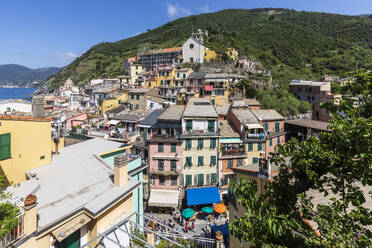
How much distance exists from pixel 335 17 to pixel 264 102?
651ft

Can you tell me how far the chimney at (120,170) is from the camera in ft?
34.7

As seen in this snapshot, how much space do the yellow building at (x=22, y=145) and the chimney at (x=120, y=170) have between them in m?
5.35

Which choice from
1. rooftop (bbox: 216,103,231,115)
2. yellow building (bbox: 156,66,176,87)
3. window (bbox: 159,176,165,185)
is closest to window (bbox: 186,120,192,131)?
window (bbox: 159,176,165,185)

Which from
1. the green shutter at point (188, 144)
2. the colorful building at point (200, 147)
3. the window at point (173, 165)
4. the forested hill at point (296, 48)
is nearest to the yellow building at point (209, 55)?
the forested hill at point (296, 48)

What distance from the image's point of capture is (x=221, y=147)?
2902 cm

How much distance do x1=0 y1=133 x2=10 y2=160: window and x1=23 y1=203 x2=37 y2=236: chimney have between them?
5.78 metres

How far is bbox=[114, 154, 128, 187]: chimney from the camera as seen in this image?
10579 mm

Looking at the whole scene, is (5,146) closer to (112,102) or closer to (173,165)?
(173,165)

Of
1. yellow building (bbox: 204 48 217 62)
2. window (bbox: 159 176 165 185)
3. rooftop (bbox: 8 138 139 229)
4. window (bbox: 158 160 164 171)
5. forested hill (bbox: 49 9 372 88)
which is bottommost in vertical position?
window (bbox: 159 176 165 185)

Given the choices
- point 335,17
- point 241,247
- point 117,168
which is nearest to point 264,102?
point 241,247

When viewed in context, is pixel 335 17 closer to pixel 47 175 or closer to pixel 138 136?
pixel 138 136

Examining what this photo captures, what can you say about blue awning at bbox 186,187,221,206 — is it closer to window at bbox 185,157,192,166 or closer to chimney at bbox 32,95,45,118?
window at bbox 185,157,192,166

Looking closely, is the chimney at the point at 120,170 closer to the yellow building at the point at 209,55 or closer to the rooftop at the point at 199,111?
the rooftop at the point at 199,111

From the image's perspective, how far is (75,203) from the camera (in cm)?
881
